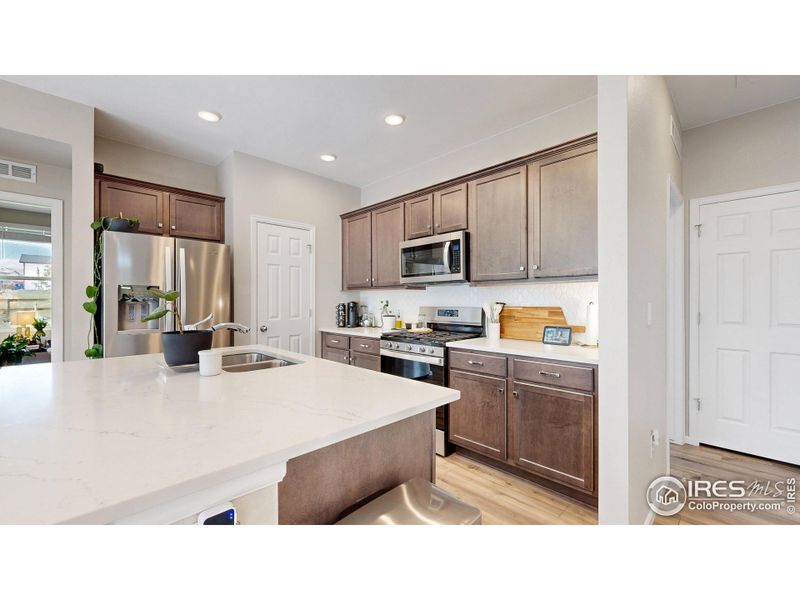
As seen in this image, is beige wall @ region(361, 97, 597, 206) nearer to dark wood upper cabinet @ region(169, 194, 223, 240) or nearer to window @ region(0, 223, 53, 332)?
dark wood upper cabinet @ region(169, 194, 223, 240)

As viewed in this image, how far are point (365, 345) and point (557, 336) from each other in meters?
1.78

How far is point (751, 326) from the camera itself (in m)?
2.62

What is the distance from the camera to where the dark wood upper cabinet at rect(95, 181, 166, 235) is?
2.81 meters

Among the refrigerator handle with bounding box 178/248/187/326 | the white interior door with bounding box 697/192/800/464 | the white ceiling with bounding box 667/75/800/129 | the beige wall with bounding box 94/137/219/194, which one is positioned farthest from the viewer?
the beige wall with bounding box 94/137/219/194

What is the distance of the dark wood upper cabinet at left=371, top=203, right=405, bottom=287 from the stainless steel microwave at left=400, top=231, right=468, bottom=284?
151mm

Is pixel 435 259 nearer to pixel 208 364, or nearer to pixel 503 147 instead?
pixel 503 147

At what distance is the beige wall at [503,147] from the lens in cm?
252

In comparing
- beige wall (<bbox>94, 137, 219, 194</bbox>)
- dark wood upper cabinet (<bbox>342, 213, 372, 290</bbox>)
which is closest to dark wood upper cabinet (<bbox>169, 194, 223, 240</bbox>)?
beige wall (<bbox>94, 137, 219, 194</bbox>)

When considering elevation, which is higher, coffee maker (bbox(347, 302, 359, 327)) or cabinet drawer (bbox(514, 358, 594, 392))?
coffee maker (bbox(347, 302, 359, 327))

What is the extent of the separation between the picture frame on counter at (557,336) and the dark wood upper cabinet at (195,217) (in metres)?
3.21

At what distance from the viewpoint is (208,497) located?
64 centimetres
